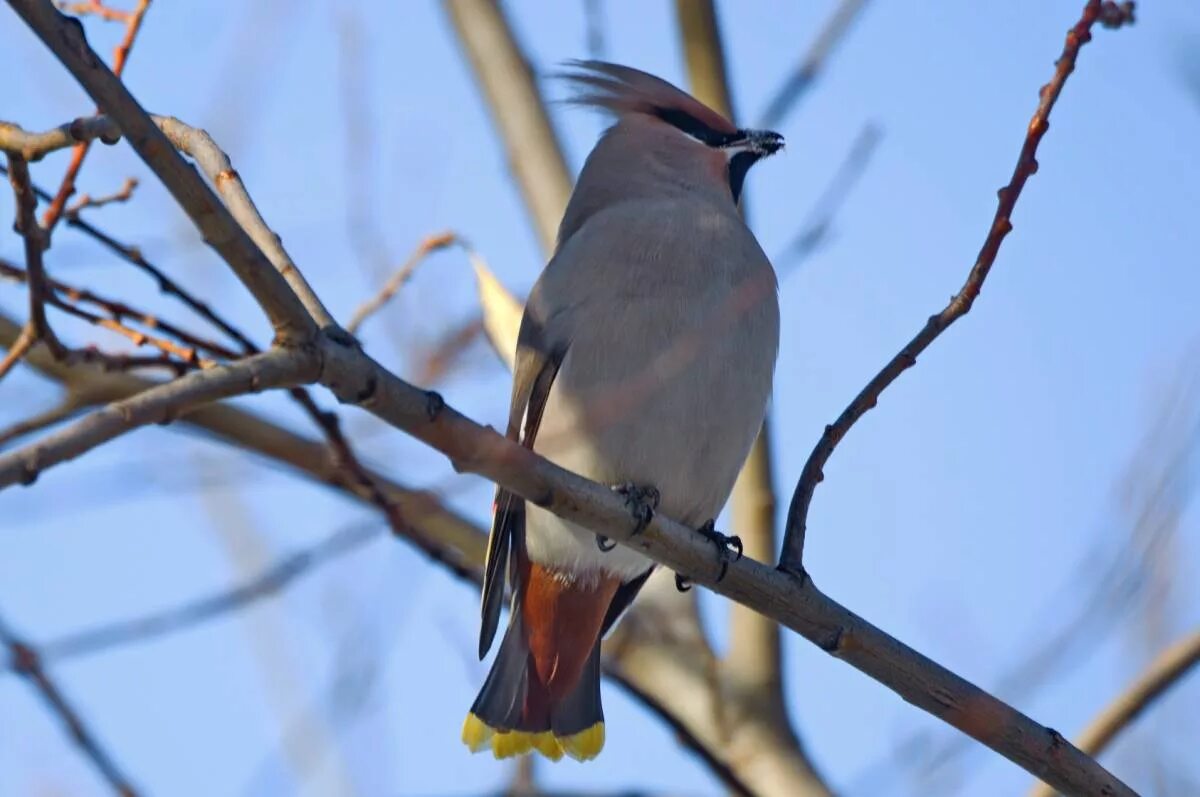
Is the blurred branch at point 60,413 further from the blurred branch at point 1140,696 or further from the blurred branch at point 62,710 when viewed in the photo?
the blurred branch at point 1140,696

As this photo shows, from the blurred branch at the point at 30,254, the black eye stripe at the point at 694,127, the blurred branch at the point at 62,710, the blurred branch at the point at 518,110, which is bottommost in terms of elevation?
the blurred branch at the point at 62,710

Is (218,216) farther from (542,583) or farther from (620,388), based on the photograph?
(542,583)

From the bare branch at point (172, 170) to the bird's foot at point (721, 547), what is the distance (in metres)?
1.12

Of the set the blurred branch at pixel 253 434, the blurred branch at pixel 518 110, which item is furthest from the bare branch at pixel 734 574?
the blurred branch at pixel 518 110

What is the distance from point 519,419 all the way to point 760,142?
4.28 ft

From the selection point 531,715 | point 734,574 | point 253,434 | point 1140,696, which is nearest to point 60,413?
point 253,434

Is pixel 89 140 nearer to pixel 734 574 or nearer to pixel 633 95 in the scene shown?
pixel 734 574

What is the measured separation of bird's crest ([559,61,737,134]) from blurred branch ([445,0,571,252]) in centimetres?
31

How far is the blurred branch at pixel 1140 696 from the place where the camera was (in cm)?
325

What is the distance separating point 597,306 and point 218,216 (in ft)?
6.45

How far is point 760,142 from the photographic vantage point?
494cm

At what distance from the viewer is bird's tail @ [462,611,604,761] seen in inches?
168

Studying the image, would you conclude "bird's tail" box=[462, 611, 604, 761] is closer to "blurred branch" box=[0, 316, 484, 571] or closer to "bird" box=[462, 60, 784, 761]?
"bird" box=[462, 60, 784, 761]

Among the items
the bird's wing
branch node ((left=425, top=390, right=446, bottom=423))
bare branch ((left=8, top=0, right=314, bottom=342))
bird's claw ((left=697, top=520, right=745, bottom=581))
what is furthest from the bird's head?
bare branch ((left=8, top=0, right=314, bottom=342))
